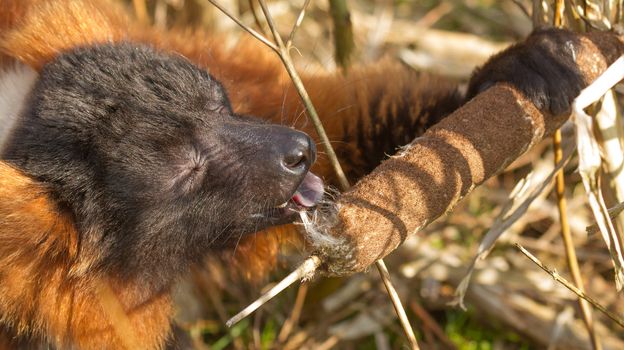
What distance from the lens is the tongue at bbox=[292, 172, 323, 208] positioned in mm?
3080

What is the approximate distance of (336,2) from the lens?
161 inches

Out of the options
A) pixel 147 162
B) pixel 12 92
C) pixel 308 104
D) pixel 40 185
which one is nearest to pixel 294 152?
pixel 308 104

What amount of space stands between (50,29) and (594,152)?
2176mm

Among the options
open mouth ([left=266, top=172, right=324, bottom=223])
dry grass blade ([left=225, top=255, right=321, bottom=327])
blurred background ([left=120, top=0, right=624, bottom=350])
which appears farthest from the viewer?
blurred background ([left=120, top=0, right=624, bottom=350])

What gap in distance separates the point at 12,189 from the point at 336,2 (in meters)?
2.01

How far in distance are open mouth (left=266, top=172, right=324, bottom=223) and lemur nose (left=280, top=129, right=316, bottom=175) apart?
0.14 meters

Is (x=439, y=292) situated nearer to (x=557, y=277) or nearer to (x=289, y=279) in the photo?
(x=557, y=277)

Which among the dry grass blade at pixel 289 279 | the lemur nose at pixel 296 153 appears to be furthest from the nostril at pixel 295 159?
the dry grass blade at pixel 289 279

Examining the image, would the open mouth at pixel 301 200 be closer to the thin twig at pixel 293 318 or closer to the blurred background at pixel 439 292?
the blurred background at pixel 439 292

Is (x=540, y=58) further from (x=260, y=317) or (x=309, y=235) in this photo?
(x=260, y=317)

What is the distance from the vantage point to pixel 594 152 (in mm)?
2625

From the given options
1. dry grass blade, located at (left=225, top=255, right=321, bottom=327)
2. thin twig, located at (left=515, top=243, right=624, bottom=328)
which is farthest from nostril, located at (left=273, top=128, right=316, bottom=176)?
thin twig, located at (left=515, top=243, right=624, bottom=328)

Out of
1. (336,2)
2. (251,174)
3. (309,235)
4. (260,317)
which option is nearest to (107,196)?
(251,174)

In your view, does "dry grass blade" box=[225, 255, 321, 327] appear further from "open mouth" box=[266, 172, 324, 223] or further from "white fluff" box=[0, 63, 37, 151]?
"white fluff" box=[0, 63, 37, 151]
